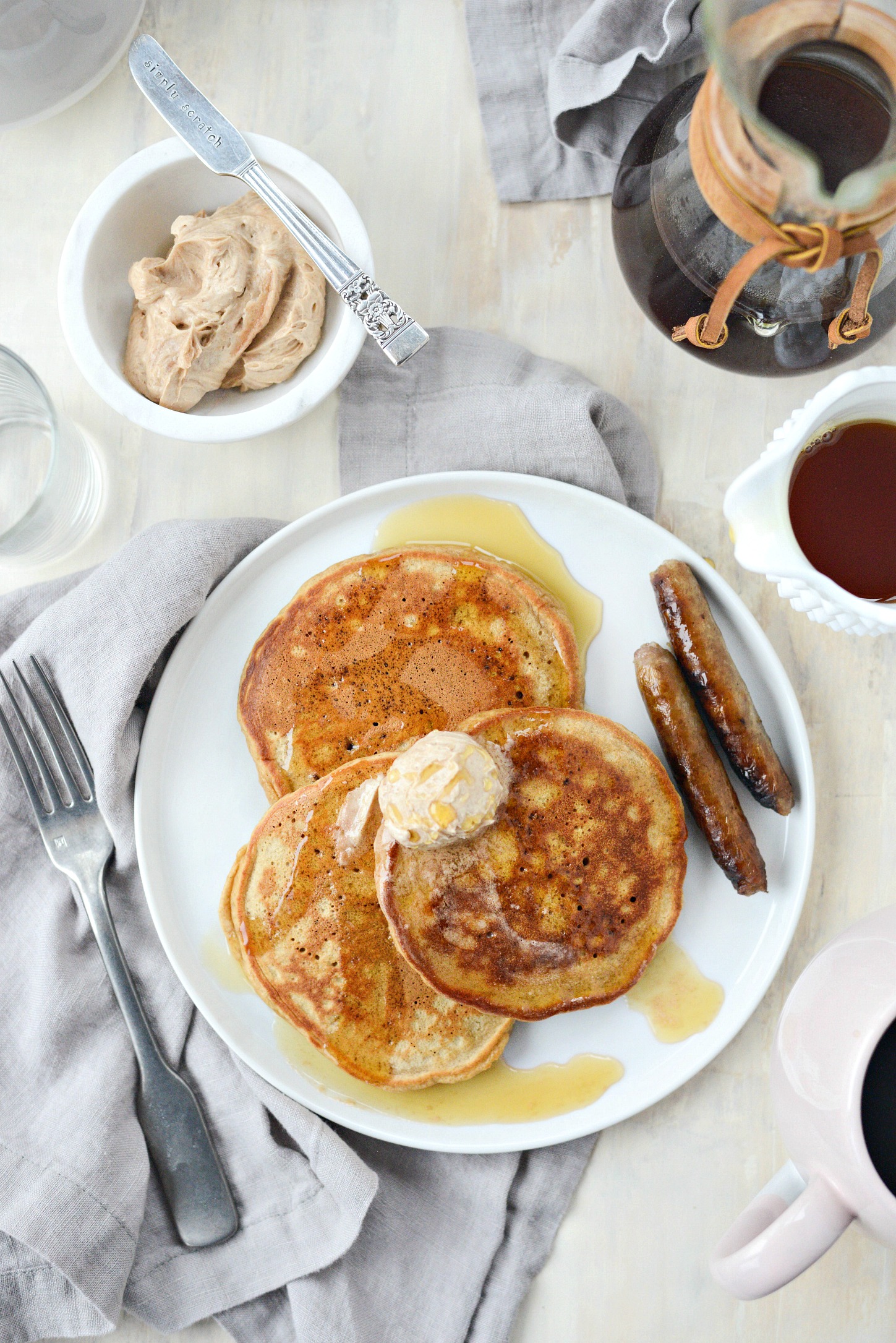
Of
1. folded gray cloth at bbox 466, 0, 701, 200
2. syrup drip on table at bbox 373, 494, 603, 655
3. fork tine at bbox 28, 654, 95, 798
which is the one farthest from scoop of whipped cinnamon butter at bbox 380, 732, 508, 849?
folded gray cloth at bbox 466, 0, 701, 200

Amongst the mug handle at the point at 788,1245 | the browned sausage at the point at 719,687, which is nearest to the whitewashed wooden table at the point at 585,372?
the browned sausage at the point at 719,687

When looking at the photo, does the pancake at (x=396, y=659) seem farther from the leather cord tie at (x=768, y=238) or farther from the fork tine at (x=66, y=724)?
the leather cord tie at (x=768, y=238)

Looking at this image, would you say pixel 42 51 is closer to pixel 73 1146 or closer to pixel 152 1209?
pixel 73 1146

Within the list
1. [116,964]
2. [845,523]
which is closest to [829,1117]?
[845,523]

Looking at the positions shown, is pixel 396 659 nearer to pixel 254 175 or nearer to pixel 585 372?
pixel 585 372

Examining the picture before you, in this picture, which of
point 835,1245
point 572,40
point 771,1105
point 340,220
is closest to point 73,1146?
point 771,1105

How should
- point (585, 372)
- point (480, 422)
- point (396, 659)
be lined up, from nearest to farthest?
1. point (396, 659)
2. point (480, 422)
3. point (585, 372)
